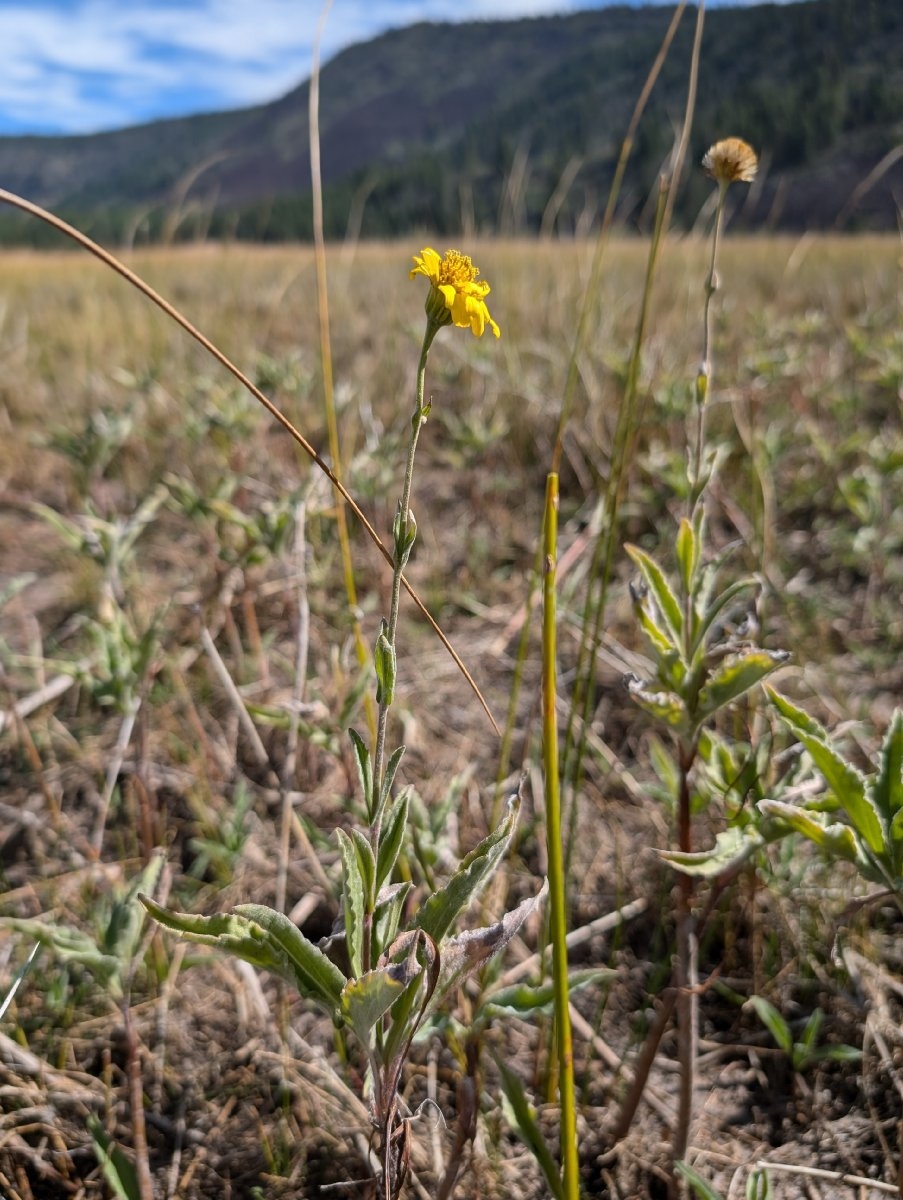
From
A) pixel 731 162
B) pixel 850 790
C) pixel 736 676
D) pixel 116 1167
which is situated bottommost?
pixel 116 1167

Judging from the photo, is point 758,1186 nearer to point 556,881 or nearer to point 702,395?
point 556,881

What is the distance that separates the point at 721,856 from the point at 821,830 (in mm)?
98

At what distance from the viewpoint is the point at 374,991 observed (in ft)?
1.89

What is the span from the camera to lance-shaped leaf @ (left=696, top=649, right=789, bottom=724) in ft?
2.41

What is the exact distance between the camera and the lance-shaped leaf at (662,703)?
773mm

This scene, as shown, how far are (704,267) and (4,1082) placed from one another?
5254mm

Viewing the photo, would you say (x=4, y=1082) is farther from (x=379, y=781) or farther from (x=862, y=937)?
(x=862, y=937)

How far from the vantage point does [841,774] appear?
72 centimetres

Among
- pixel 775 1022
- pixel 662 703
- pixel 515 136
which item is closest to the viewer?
pixel 662 703

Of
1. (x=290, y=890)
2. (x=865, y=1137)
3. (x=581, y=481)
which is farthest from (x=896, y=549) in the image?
(x=290, y=890)

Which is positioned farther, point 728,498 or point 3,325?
point 3,325

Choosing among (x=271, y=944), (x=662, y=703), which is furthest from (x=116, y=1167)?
(x=662, y=703)

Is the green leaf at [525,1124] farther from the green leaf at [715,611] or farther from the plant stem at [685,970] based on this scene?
the green leaf at [715,611]

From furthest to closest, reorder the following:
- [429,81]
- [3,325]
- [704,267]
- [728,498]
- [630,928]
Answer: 1. [429,81]
2. [704,267]
3. [3,325]
4. [728,498]
5. [630,928]
